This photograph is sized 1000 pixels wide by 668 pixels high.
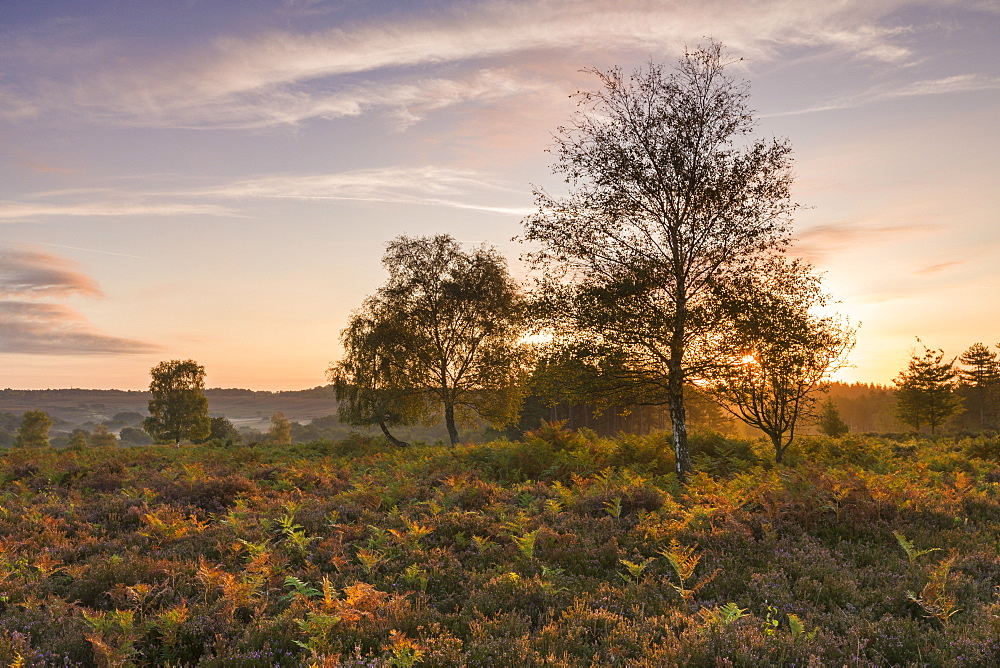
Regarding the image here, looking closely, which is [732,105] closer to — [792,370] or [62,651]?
[792,370]

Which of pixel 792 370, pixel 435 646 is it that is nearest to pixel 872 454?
pixel 792 370

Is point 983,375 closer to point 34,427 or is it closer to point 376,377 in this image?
point 376,377

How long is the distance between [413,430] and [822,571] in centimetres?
13257

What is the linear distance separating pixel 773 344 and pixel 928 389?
147ft

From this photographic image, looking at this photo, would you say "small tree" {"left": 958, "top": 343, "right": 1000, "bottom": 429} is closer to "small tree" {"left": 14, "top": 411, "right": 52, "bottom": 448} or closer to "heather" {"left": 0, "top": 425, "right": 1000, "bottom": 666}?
"heather" {"left": 0, "top": 425, "right": 1000, "bottom": 666}

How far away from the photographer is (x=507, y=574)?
727cm

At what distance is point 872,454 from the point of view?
1995cm

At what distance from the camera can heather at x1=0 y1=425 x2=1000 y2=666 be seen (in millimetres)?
5457

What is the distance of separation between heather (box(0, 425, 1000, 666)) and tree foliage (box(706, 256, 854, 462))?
14.9ft

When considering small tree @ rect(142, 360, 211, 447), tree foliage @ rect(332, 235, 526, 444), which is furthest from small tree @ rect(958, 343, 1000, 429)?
small tree @ rect(142, 360, 211, 447)

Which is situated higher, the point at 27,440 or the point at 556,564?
the point at 556,564

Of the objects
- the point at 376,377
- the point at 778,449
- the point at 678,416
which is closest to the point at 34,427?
the point at 376,377

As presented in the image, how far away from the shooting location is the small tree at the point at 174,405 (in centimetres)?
5994

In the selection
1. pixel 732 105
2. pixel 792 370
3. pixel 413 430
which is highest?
pixel 732 105
